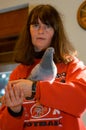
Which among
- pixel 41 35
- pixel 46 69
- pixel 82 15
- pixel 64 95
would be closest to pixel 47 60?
pixel 46 69

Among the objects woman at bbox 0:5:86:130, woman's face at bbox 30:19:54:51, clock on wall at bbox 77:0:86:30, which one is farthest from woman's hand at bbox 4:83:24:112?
clock on wall at bbox 77:0:86:30

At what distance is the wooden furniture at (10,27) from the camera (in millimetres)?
2453

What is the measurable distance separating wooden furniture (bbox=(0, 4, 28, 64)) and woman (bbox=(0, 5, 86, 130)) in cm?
122

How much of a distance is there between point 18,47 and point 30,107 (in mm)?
278

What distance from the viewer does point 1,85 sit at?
2457 mm

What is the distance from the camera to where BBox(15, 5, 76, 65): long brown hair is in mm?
1137

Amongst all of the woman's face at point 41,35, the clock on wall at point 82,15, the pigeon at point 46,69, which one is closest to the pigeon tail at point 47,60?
the pigeon at point 46,69

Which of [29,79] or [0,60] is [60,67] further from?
[0,60]

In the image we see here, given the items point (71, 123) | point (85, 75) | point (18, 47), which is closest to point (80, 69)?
point (85, 75)

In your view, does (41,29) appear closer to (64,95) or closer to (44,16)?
(44,16)

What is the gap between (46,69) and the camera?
86 cm

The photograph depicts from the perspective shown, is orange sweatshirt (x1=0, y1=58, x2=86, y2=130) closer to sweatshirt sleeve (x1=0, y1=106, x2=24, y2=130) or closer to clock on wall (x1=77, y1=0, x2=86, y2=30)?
sweatshirt sleeve (x1=0, y1=106, x2=24, y2=130)

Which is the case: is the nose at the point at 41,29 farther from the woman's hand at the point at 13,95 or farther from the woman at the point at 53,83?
the woman's hand at the point at 13,95

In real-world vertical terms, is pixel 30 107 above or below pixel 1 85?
above
